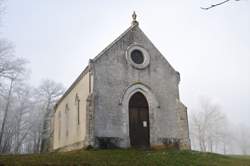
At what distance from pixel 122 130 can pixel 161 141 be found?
346 cm

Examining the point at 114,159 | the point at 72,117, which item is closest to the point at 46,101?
the point at 72,117

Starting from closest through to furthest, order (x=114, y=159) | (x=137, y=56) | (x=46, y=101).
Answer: (x=114, y=159) → (x=137, y=56) → (x=46, y=101)

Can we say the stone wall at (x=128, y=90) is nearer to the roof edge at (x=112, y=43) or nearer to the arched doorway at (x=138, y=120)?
the roof edge at (x=112, y=43)

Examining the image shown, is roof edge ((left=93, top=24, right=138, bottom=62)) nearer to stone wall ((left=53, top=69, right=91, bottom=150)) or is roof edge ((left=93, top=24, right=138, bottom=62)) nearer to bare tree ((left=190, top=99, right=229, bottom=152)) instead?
stone wall ((left=53, top=69, right=91, bottom=150))

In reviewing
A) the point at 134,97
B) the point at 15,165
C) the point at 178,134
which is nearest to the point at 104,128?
the point at 134,97

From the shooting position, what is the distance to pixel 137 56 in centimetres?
2234

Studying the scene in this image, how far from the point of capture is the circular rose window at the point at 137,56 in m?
21.7

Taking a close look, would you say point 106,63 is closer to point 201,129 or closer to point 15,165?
point 15,165

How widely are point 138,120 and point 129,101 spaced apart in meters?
1.68

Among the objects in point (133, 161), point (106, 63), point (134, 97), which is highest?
point (106, 63)

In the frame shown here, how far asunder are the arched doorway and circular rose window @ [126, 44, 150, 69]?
2.53 meters

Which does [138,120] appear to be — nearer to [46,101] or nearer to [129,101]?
[129,101]

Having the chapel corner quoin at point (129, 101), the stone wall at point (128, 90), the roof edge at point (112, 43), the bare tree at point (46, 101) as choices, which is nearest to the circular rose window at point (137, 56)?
the chapel corner quoin at point (129, 101)

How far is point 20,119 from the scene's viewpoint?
48281 millimetres
